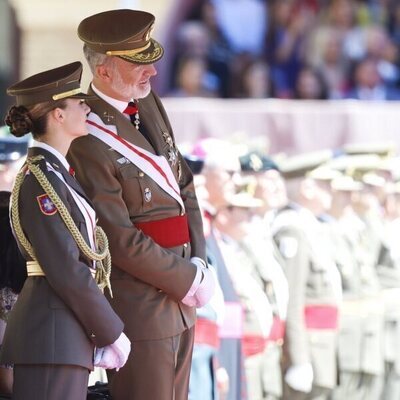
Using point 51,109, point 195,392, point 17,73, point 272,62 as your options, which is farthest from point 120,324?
point 272,62

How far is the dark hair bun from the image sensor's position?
479cm

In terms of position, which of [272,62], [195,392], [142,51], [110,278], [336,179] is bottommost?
[272,62]

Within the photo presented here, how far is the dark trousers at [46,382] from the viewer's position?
459 centimetres

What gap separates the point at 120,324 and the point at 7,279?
499mm

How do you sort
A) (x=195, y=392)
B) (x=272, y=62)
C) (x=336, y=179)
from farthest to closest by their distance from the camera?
(x=272, y=62) → (x=336, y=179) → (x=195, y=392)

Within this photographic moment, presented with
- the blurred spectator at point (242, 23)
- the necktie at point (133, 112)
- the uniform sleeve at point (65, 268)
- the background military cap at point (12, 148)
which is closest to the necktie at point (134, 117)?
the necktie at point (133, 112)

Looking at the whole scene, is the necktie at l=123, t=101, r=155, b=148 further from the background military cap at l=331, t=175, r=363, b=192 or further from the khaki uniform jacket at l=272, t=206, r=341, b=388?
the background military cap at l=331, t=175, r=363, b=192

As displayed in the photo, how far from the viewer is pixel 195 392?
6.03m

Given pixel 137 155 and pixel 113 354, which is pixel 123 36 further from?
pixel 113 354

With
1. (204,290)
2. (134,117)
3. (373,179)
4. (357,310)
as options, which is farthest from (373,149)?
(204,290)

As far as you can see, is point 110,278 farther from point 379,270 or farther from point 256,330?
point 379,270

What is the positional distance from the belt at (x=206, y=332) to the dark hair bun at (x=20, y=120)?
1.63 m

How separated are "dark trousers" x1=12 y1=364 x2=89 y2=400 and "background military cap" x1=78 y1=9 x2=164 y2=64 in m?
1.11

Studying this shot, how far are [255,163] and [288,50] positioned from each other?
4.49 m
